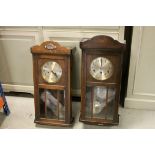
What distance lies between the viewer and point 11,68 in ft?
6.37

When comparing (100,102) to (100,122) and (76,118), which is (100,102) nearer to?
(100,122)

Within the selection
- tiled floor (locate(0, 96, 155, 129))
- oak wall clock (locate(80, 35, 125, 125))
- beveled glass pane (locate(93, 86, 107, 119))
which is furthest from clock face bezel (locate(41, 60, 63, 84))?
tiled floor (locate(0, 96, 155, 129))

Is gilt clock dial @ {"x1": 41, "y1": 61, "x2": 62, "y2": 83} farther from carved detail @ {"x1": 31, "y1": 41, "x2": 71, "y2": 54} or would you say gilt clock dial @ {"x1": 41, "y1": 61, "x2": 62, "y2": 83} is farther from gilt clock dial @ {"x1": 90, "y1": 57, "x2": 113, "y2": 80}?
gilt clock dial @ {"x1": 90, "y1": 57, "x2": 113, "y2": 80}

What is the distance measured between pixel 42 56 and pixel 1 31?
20.2 inches

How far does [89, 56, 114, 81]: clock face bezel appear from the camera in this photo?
1455 millimetres

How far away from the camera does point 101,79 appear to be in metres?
1.51

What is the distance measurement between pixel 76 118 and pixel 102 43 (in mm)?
675

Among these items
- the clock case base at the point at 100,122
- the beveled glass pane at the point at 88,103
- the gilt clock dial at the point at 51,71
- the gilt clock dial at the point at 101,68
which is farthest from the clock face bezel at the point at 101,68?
the clock case base at the point at 100,122

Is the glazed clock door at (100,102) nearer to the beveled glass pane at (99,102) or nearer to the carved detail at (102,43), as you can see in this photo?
the beveled glass pane at (99,102)

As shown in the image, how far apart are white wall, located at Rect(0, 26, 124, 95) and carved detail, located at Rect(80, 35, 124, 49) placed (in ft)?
0.88

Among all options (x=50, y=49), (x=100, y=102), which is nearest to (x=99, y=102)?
(x=100, y=102)

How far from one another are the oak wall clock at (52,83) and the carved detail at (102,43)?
0.13 meters
